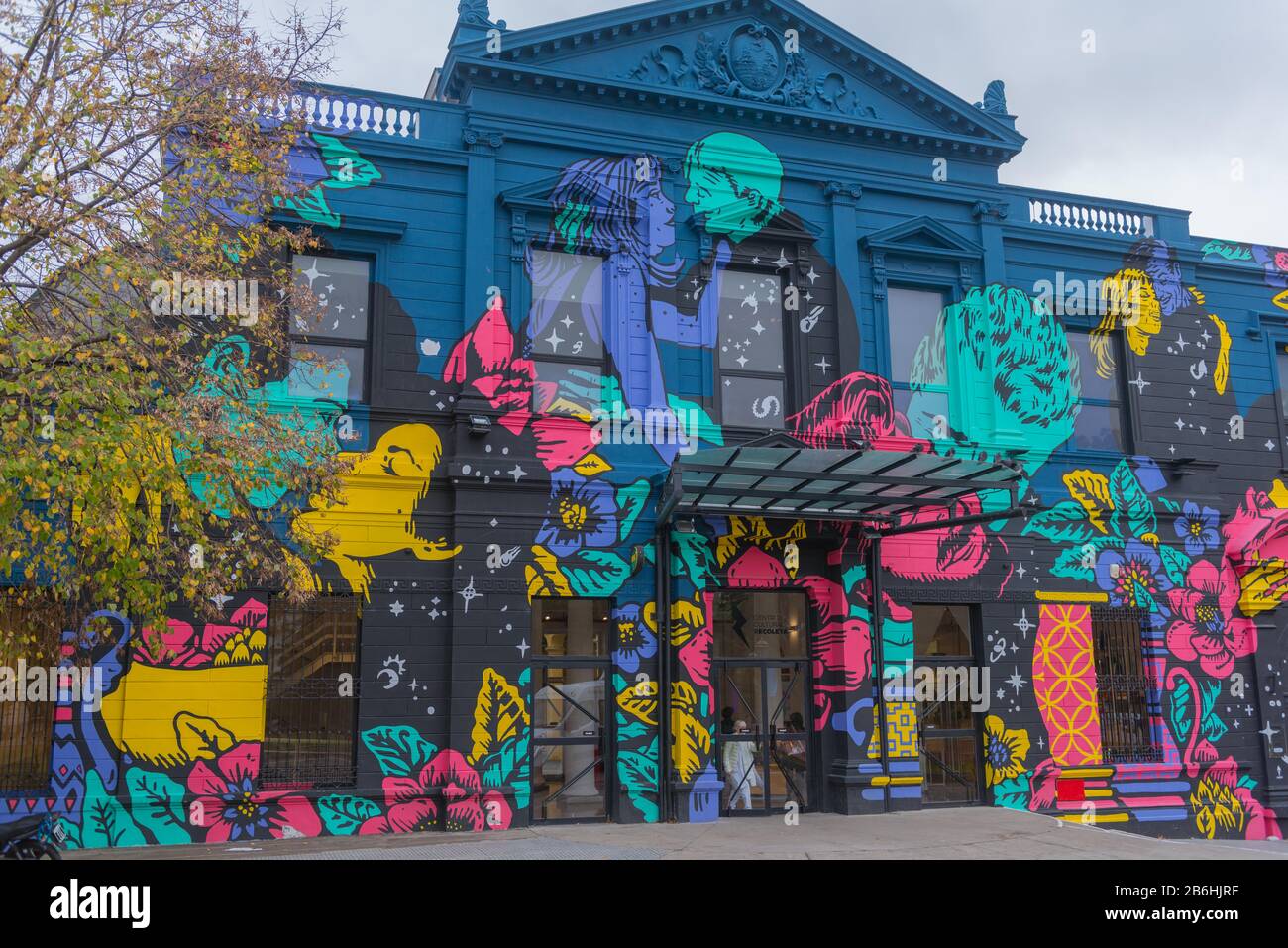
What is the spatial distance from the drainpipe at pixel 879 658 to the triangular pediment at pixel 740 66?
650 centimetres

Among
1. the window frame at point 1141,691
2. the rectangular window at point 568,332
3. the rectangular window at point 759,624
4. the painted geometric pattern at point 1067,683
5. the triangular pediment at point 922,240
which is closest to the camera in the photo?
the rectangular window at point 568,332

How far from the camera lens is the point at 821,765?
49.1 ft

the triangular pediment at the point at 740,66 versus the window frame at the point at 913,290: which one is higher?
the triangular pediment at the point at 740,66

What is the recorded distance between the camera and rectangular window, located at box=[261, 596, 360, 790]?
13094 mm

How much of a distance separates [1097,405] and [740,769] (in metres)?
8.10

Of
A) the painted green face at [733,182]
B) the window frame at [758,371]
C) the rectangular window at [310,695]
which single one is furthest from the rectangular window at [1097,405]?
the rectangular window at [310,695]

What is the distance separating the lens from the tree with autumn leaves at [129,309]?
30.3 ft

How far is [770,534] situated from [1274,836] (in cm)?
909

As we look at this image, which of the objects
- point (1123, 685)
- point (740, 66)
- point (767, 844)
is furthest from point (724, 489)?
point (1123, 685)

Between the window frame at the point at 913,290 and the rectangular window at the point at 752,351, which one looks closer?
the rectangular window at the point at 752,351

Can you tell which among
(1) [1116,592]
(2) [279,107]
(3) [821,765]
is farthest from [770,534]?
(2) [279,107]

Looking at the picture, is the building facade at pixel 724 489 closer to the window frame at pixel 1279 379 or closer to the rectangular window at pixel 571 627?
the rectangular window at pixel 571 627

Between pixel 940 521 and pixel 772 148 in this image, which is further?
pixel 772 148

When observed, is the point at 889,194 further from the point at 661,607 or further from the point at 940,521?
the point at 661,607
